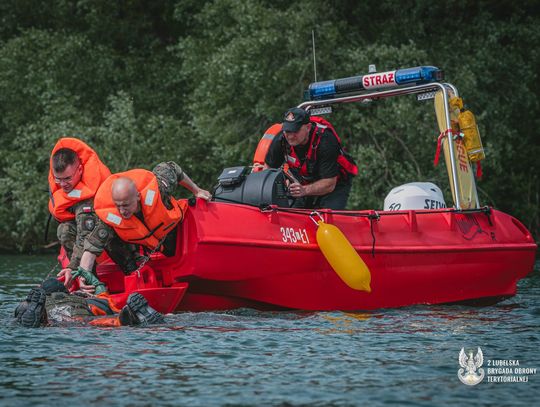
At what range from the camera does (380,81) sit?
9391 millimetres

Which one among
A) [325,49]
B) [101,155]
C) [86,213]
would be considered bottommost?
[86,213]

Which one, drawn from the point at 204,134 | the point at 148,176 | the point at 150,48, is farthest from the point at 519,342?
the point at 150,48

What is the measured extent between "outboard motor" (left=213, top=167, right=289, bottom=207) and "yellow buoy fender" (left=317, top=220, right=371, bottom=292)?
20.1 inches

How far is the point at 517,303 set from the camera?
371 inches

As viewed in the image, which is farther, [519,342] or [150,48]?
[150,48]

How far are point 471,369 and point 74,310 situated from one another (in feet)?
9.24

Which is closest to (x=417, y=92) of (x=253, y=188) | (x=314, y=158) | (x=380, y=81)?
(x=380, y=81)

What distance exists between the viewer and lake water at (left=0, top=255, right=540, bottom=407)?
5.25 metres

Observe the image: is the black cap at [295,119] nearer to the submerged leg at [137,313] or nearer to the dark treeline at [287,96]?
the submerged leg at [137,313]

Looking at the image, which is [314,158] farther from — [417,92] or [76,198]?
[76,198]

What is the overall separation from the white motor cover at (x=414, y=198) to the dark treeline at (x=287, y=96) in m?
6.51

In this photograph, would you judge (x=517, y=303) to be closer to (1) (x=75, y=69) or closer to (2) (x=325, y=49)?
(2) (x=325, y=49)

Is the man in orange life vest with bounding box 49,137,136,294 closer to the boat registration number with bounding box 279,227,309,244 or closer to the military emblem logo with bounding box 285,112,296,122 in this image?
the boat registration number with bounding box 279,227,309,244

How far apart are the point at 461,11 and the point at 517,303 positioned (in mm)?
11136
